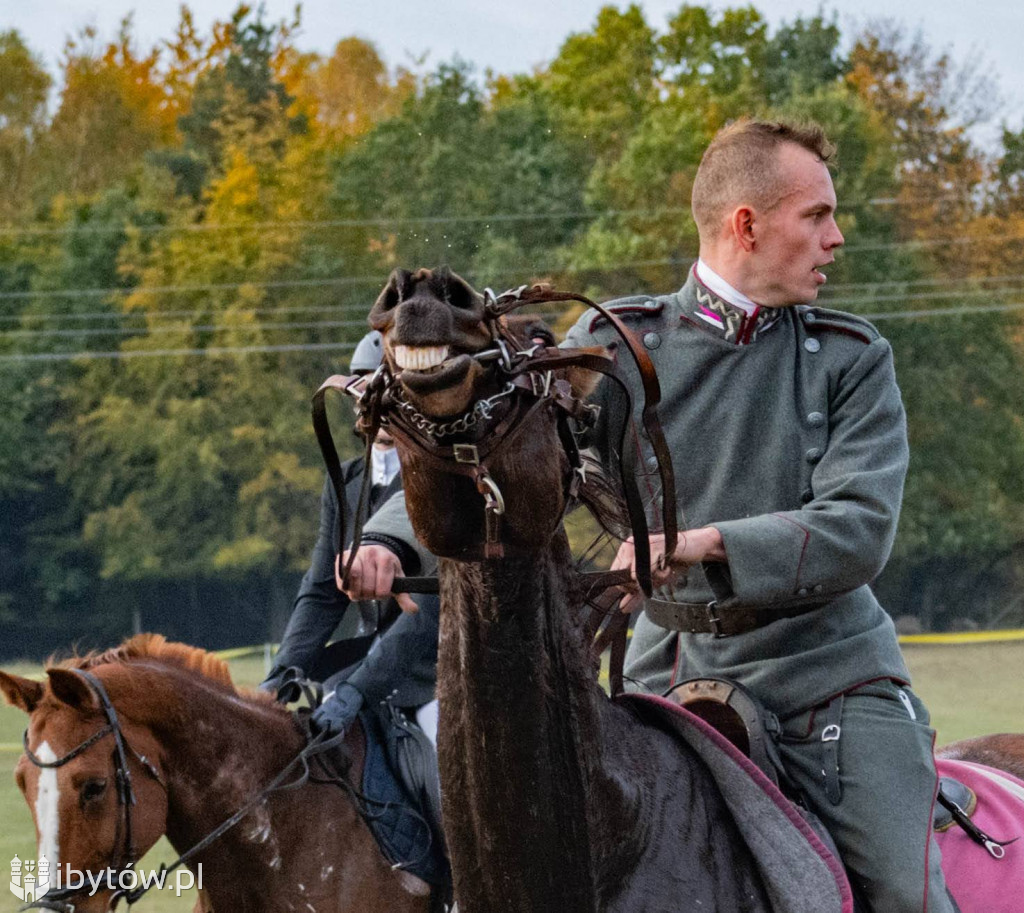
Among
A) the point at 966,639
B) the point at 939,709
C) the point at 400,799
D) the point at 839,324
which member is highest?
the point at 839,324

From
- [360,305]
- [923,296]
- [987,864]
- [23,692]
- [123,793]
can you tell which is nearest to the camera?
[987,864]

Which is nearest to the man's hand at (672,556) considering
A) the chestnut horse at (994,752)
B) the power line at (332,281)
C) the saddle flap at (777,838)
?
the saddle flap at (777,838)

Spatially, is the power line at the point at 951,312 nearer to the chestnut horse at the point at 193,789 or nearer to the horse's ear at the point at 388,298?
the chestnut horse at the point at 193,789

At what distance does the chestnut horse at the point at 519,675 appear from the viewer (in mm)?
2105

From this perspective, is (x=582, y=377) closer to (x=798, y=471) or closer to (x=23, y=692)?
(x=798, y=471)

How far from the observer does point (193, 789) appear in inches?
190

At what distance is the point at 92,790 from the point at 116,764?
0.34 ft

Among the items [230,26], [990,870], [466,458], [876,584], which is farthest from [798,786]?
[230,26]

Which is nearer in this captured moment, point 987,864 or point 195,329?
point 987,864

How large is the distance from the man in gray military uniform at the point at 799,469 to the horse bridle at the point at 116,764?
197 cm

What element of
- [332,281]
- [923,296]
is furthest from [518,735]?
[923,296]

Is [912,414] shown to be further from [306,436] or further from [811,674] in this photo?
[811,674]

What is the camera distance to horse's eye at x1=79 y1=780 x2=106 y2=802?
446 cm

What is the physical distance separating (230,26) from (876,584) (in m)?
20.6
